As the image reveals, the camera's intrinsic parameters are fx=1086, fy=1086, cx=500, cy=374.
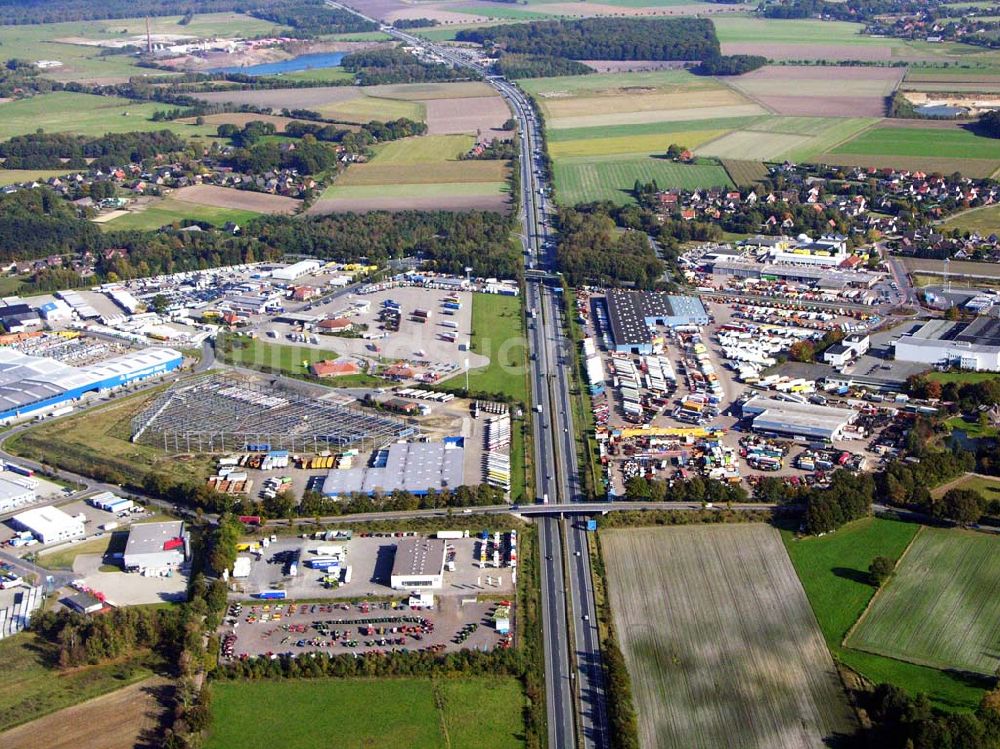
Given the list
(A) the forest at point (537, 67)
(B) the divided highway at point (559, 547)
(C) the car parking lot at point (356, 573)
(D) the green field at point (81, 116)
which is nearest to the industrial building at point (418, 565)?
(C) the car parking lot at point (356, 573)

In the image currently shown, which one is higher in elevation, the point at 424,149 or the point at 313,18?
the point at 313,18

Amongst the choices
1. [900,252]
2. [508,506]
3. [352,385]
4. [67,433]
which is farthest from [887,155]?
[67,433]

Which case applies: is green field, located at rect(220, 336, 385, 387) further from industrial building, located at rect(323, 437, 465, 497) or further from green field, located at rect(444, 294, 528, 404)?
industrial building, located at rect(323, 437, 465, 497)

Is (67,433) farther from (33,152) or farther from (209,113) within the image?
(209,113)

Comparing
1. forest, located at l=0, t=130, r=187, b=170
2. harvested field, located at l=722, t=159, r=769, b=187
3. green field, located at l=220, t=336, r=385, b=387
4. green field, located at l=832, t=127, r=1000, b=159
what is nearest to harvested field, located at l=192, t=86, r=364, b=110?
forest, located at l=0, t=130, r=187, b=170

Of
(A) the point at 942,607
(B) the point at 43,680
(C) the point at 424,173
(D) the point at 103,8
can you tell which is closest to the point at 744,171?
(C) the point at 424,173

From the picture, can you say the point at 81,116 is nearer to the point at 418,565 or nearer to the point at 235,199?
the point at 235,199

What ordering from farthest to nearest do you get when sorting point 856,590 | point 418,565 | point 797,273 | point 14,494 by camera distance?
point 797,273
point 14,494
point 418,565
point 856,590
